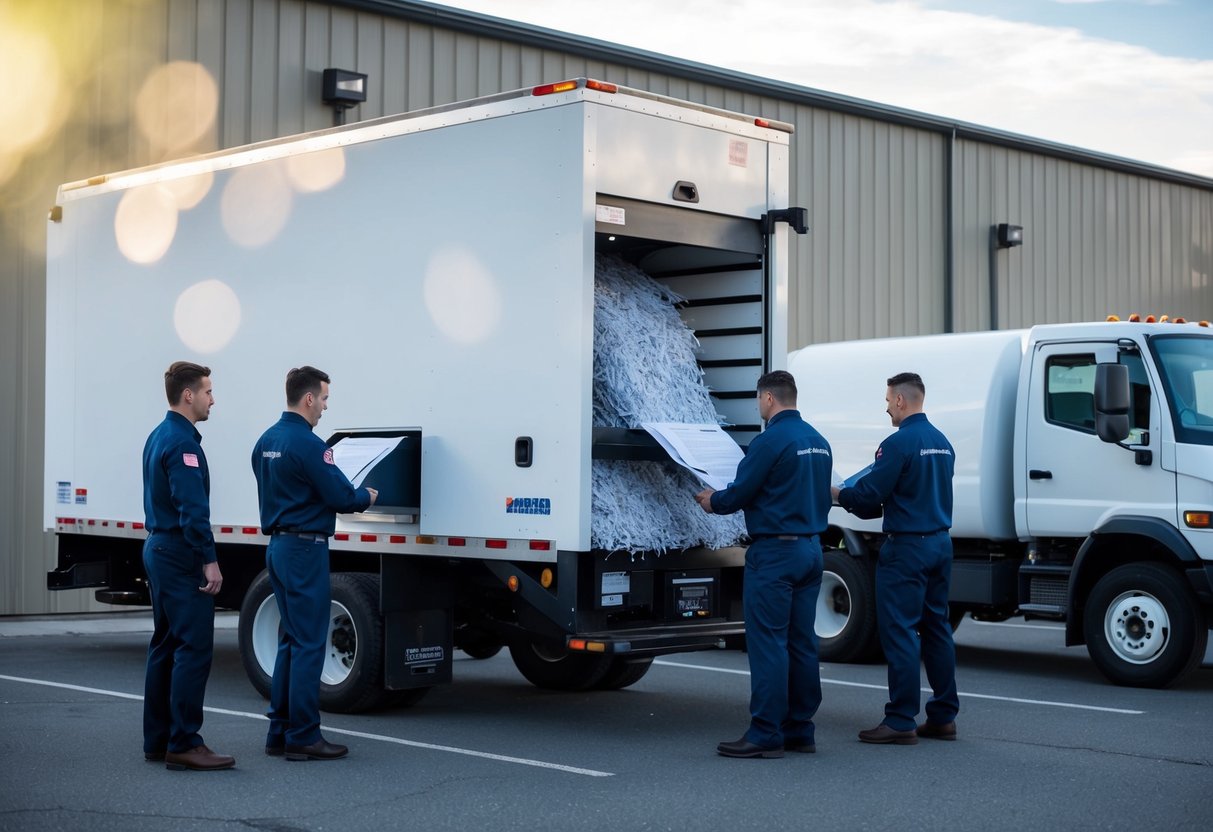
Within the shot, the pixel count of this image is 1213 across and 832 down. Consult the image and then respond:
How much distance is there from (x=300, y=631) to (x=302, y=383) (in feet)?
4.15

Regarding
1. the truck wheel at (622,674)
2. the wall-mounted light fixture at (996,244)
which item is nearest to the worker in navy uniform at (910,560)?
the truck wheel at (622,674)

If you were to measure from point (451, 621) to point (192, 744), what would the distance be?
2.14 metres

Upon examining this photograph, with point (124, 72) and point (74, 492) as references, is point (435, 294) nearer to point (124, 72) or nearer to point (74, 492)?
point (74, 492)

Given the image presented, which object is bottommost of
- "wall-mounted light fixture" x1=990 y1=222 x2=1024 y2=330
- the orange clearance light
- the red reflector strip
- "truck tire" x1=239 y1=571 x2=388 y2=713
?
"truck tire" x1=239 y1=571 x2=388 y2=713

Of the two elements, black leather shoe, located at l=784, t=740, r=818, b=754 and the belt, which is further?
black leather shoe, located at l=784, t=740, r=818, b=754

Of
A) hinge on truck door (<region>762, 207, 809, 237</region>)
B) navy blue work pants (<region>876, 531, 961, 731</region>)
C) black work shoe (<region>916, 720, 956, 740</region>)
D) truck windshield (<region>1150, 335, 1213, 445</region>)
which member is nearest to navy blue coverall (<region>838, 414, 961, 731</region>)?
navy blue work pants (<region>876, 531, 961, 731</region>)

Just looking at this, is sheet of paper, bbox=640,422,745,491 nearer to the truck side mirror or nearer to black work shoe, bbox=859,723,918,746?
black work shoe, bbox=859,723,918,746

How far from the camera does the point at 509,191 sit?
336 inches

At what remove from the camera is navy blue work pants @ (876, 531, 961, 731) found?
332 inches

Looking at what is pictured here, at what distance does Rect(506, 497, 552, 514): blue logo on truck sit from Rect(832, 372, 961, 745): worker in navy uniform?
1.65 meters

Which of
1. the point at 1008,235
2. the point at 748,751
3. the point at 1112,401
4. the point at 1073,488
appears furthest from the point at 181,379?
the point at 1008,235

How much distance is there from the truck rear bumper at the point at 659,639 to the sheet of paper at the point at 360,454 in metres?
1.54

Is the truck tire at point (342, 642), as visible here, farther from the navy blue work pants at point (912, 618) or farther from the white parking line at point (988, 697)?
the white parking line at point (988, 697)

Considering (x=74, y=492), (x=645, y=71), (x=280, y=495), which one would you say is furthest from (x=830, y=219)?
(x=280, y=495)
